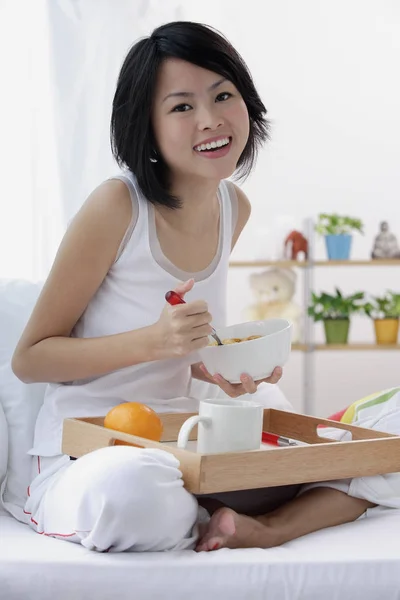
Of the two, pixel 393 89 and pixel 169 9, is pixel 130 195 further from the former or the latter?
pixel 393 89

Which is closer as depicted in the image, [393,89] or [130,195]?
[130,195]

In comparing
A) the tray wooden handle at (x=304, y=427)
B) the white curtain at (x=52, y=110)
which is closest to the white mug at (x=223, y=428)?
the tray wooden handle at (x=304, y=427)

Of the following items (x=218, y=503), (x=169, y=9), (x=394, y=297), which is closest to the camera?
(x=218, y=503)

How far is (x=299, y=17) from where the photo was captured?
486 centimetres

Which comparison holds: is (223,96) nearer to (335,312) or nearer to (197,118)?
(197,118)

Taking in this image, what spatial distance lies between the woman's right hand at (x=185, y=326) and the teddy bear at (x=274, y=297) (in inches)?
103

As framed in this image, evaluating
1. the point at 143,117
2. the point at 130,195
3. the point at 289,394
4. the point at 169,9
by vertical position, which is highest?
the point at 169,9

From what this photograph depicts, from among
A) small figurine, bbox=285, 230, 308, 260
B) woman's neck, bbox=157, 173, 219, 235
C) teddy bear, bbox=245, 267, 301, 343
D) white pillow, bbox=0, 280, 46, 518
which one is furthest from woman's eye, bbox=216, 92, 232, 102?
small figurine, bbox=285, 230, 308, 260

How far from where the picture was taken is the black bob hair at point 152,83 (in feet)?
5.77

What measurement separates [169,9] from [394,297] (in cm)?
188

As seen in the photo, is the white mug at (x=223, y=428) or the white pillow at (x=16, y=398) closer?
the white mug at (x=223, y=428)

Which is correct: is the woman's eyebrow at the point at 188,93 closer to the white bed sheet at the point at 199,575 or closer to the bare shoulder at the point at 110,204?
the bare shoulder at the point at 110,204

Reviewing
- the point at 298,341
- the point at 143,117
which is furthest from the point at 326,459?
the point at 298,341

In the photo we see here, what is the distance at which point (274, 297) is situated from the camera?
4.23 m
